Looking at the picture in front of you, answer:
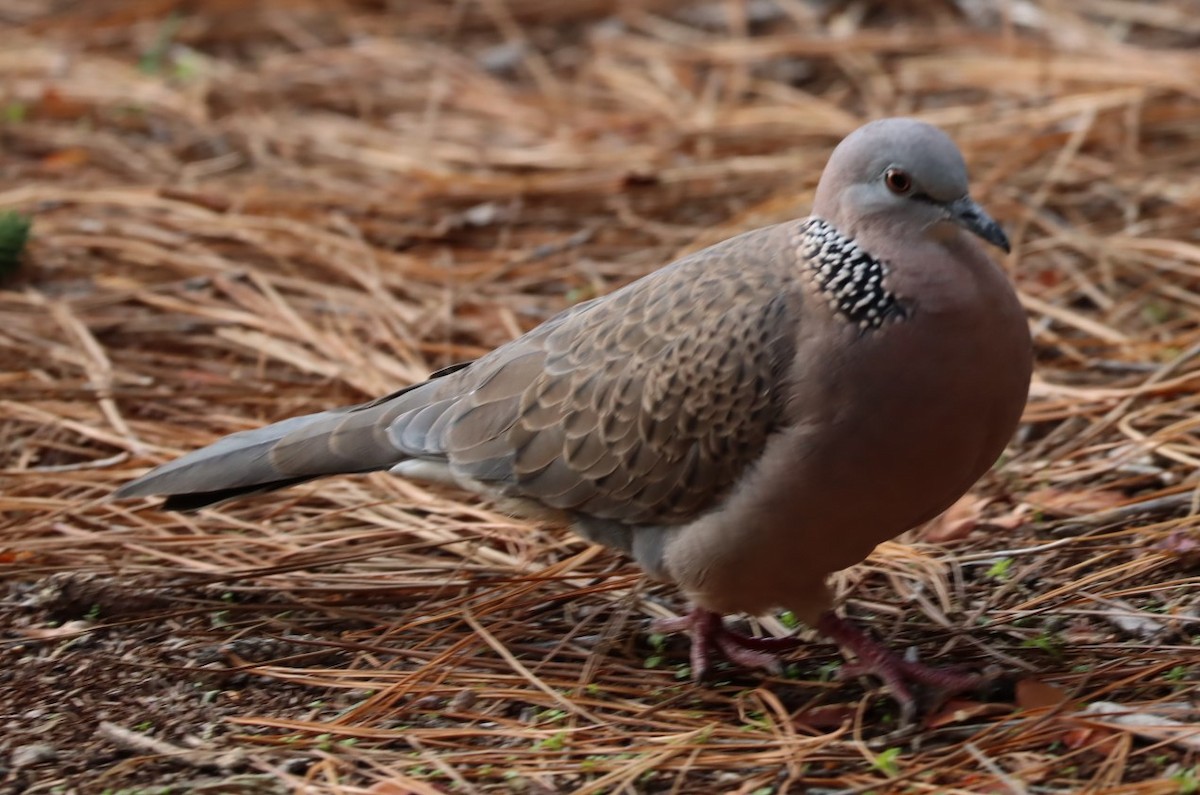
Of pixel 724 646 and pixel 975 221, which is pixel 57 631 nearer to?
pixel 724 646

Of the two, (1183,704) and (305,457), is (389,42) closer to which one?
(305,457)

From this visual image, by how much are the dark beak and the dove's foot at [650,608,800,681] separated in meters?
0.95

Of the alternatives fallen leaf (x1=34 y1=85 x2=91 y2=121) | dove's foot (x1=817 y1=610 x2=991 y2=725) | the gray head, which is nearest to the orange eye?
the gray head

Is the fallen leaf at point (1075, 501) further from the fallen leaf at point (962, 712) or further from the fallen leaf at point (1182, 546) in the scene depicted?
the fallen leaf at point (962, 712)

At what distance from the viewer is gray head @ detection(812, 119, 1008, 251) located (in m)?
2.72

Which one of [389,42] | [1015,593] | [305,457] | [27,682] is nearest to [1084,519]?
[1015,593]

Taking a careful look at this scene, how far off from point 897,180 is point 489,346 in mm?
2136

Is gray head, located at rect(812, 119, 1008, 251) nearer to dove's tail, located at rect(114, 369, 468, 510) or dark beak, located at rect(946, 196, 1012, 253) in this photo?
dark beak, located at rect(946, 196, 1012, 253)

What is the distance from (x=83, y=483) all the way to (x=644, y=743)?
1.80 m

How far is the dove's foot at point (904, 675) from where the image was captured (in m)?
2.89

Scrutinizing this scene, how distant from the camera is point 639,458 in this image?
3.05 metres

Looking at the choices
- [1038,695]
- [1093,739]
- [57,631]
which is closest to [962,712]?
[1038,695]

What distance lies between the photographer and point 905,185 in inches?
108

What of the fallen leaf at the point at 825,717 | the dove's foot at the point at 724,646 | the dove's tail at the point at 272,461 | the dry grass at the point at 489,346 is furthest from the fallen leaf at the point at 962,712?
the dove's tail at the point at 272,461
